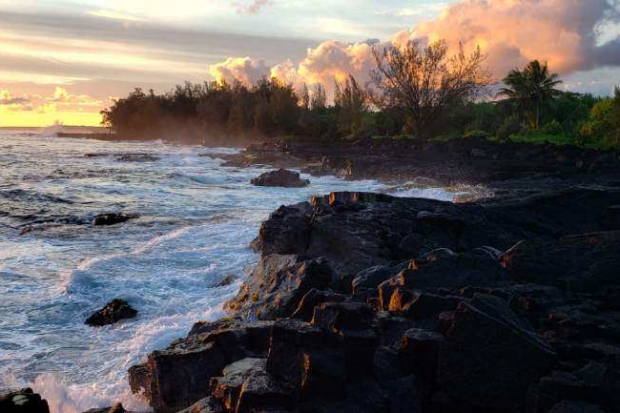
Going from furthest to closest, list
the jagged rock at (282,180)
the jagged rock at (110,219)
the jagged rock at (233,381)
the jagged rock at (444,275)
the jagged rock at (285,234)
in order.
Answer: the jagged rock at (282,180)
the jagged rock at (110,219)
the jagged rock at (285,234)
the jagged rock at (444,275)
the jagged rock at (233,381)

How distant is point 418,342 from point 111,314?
534 cm

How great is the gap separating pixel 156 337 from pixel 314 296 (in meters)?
2.60

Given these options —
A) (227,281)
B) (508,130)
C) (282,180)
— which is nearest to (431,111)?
(508,130)

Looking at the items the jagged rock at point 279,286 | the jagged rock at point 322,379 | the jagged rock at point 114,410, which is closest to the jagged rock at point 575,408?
the jagged rock at point 322,379

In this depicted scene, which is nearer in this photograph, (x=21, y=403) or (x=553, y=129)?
(x=21, y=403)

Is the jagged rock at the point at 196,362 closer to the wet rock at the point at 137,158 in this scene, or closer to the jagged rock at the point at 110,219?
the jagged rock at the point at 110,219

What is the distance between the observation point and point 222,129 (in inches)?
3391

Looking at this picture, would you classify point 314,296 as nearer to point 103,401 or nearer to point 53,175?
point 103,401

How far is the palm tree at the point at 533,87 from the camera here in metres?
52.5

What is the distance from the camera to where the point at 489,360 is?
4.96 m

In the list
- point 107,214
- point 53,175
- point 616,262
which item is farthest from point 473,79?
point 616,262

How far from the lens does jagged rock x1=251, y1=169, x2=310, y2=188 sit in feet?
89.9

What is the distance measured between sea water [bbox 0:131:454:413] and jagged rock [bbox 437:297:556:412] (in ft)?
11.0

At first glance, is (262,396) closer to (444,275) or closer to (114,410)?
(114,410)
